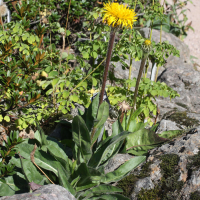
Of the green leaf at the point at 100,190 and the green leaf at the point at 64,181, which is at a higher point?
the green leaf at the point at 64,181

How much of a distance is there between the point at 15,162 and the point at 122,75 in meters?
2.88

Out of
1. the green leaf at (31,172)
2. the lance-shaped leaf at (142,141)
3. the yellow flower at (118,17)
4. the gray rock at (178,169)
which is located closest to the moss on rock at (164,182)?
the gray rock at (178,169)

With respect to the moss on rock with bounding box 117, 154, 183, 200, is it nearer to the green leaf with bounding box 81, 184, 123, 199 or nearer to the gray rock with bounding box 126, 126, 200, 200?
the gray rock with bounding box 126, 126, 200, 200

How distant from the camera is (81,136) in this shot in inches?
77.7

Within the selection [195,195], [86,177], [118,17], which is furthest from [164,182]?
[118,17]

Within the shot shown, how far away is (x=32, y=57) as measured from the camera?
2.84 m

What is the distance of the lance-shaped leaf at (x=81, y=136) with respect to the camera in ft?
6.24

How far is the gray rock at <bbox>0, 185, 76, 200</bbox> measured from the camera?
1391 mm

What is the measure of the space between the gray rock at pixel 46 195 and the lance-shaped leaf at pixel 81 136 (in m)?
0.52

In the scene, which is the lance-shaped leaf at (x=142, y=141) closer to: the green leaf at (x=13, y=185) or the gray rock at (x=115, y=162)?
the gray rock at (x=115, y=162)

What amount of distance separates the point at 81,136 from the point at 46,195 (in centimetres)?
66

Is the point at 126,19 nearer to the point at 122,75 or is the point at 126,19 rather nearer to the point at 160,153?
the point at 160,153

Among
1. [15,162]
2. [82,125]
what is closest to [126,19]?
[82,125]

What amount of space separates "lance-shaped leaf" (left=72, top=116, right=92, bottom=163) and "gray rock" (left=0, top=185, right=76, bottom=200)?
516 millimetres
